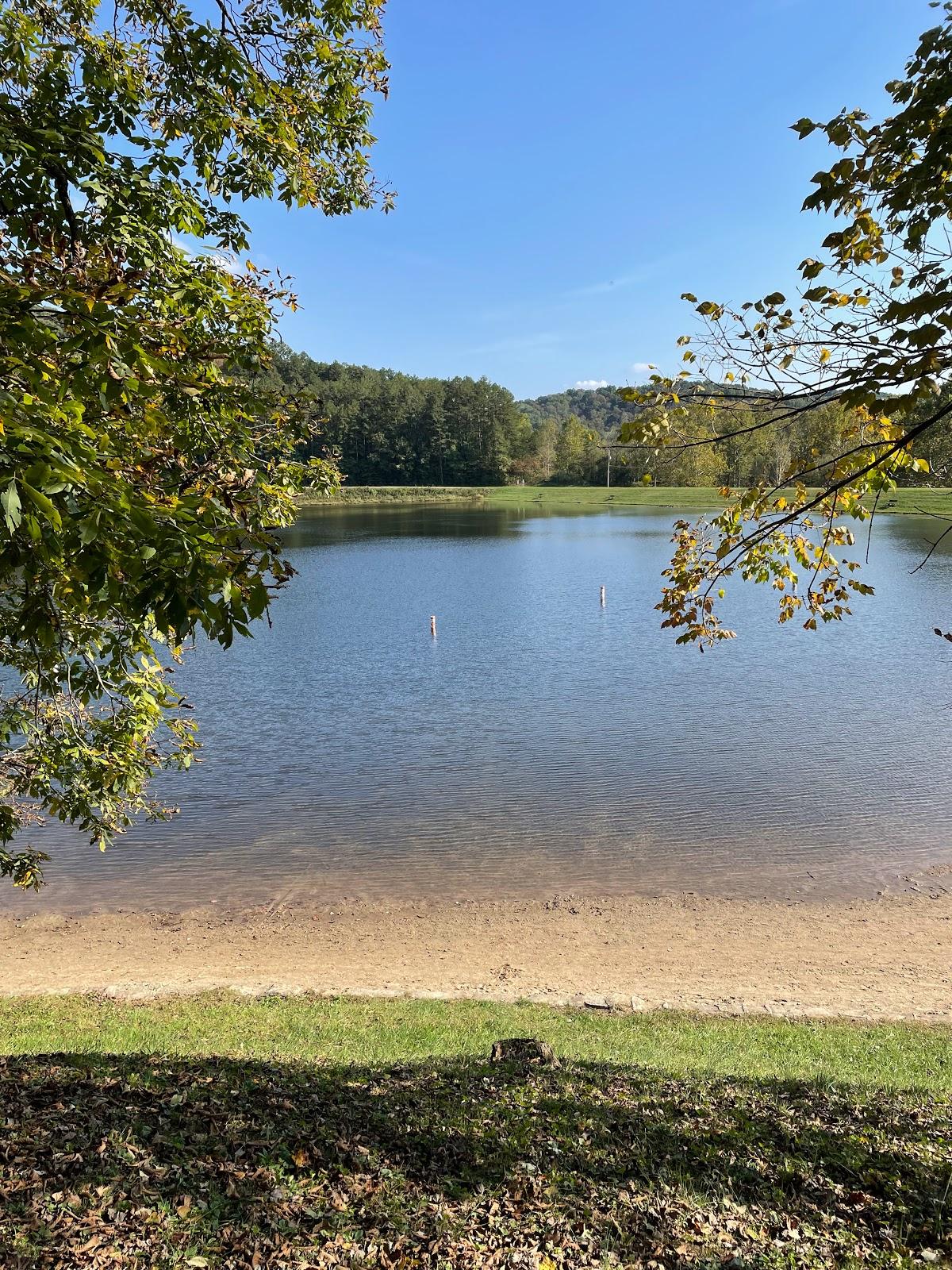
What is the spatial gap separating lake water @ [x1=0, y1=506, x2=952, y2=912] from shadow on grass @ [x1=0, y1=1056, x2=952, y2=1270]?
647cm

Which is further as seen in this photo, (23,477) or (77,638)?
(77,638)

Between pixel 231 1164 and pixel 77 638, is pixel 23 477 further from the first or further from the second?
pixel 231 1164

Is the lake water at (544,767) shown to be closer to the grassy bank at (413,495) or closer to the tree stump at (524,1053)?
the tree stump at (524,1053)

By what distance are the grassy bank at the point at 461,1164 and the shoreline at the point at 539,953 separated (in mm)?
2550

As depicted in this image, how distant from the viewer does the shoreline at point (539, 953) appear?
325 inches

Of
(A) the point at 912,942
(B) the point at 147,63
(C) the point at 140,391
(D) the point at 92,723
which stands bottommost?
(A) the point at 912,942

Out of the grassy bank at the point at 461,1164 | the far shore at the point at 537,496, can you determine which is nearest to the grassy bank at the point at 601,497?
the far shore at the point at 537,496

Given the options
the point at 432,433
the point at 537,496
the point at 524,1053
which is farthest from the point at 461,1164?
the point at 432,433

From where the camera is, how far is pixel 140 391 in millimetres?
3068

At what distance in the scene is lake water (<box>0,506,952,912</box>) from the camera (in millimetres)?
11586

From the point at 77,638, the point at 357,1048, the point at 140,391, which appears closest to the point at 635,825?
the point at 357,1048

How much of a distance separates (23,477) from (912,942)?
10.7 metres

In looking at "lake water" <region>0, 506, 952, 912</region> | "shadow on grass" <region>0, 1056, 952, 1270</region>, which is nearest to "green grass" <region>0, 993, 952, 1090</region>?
"shadow on grass" <region>0, 1056, 952, 1270</region>

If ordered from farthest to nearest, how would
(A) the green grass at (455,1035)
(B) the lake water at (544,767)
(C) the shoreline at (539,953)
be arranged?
(B) the lake water at (544,767) → (C) the shoreline at (539,953) → (A) the green grass at (455,1035)
